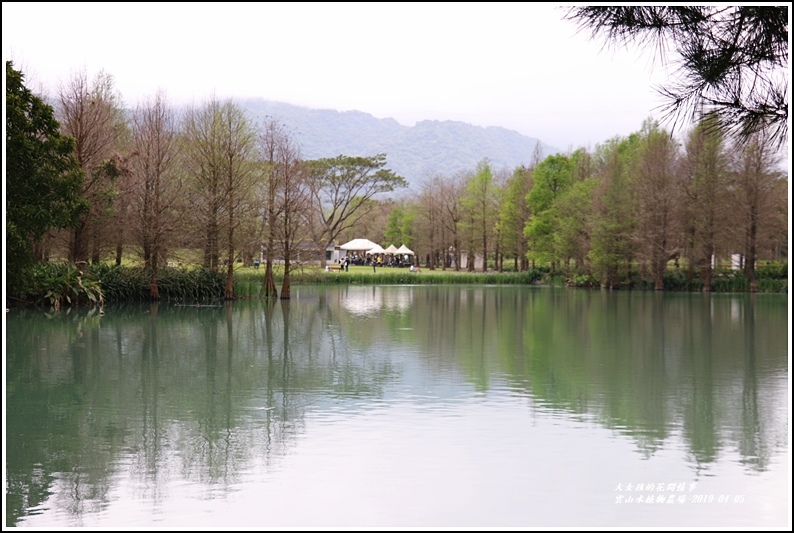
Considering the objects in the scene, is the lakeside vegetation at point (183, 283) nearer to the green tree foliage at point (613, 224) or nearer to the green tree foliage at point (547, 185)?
the green tree foliage at point (613, 224)

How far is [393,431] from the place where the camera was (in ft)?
24.6

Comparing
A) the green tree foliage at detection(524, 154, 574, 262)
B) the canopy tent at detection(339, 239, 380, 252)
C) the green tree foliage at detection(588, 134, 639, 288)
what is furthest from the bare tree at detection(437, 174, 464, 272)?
the green tree foliage at detection(588, 134, 639, 288)

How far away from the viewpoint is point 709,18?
5527mm

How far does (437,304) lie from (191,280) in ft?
26.1

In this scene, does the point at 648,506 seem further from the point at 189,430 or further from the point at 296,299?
the point at 296,299

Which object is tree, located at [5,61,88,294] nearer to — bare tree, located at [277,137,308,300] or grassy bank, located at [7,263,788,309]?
grassy bank, located at [7,263,788,309]

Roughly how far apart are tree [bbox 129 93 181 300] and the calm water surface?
9200mm

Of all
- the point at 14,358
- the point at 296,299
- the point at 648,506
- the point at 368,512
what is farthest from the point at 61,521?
the point at 296,299

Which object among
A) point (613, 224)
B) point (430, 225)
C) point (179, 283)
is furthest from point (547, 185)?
point (179, 283)

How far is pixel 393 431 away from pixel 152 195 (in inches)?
765

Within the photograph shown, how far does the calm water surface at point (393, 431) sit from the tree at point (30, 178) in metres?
1.81

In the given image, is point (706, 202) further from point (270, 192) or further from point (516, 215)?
point (270, 192)

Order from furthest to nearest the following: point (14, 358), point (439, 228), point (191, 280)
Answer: point (439, 228), point (191, 280), point (14, 358)

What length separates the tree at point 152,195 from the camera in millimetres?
24734
